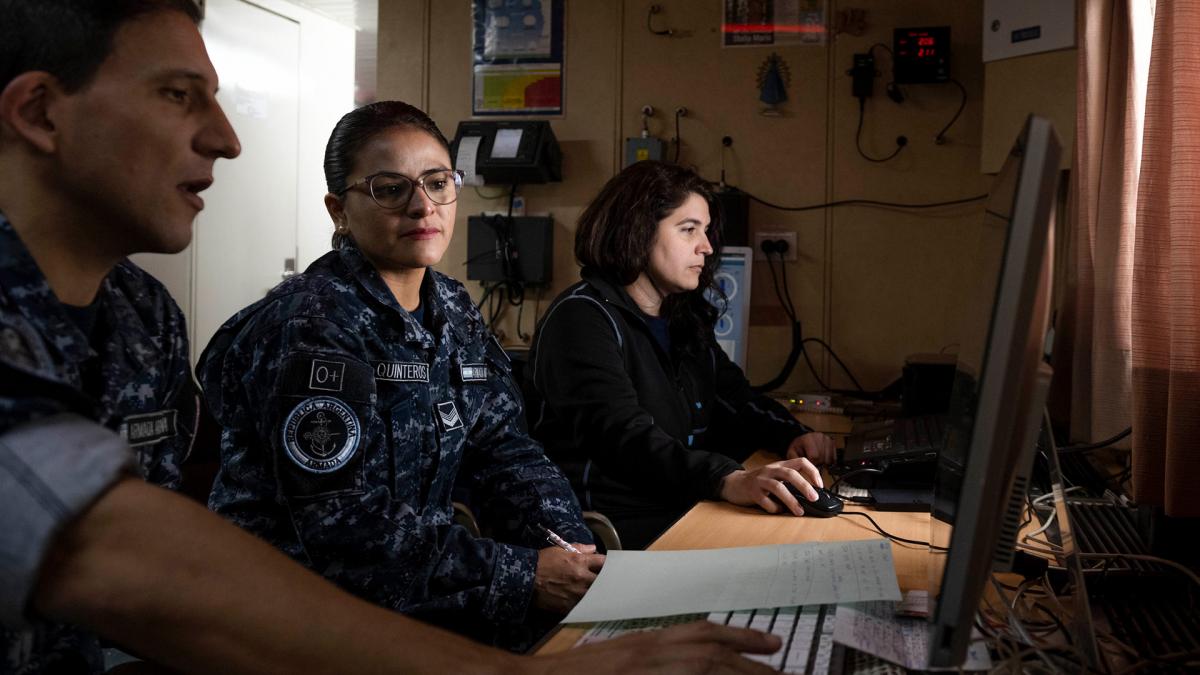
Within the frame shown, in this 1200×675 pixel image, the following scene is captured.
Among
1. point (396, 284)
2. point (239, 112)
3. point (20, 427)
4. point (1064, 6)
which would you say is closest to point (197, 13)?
point (20, 427)

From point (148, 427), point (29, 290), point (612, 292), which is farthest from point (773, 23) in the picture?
point (29, 290)

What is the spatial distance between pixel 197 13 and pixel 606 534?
1206mm

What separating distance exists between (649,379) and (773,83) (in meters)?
1.70

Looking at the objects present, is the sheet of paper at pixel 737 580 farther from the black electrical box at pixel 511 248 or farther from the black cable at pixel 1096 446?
the black electrical box at pixel 511 248

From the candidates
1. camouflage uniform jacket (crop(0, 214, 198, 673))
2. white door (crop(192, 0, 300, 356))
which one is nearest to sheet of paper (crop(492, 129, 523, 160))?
white door (crop(192, 0, 300, 356))

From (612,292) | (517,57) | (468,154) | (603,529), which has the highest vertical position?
(517,57)

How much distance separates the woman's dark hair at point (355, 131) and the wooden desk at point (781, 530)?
2.51ft

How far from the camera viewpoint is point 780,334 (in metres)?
3.62

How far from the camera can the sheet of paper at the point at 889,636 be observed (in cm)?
85

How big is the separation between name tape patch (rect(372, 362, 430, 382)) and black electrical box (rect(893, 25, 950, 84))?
2.50m

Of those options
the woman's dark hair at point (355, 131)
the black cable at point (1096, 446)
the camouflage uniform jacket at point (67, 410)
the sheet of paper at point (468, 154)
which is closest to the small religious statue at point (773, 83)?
the sheet of paper at point (468, 154)

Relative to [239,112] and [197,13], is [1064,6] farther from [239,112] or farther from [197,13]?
[239,112]

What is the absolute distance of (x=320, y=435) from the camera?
133 centimetres

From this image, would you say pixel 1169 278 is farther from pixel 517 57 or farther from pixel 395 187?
pixel 517 57
